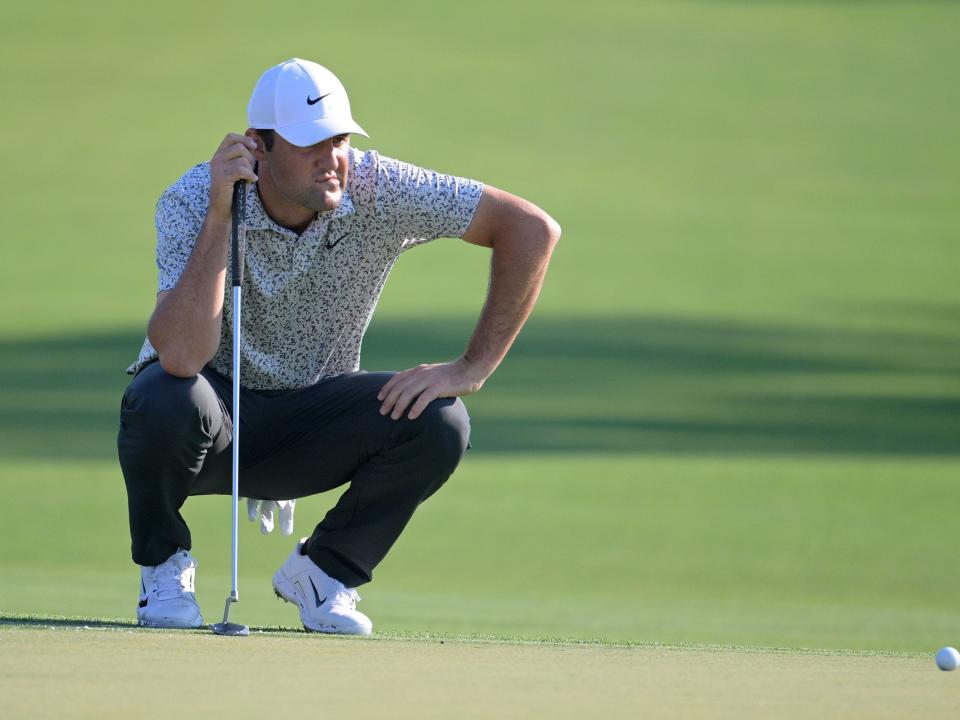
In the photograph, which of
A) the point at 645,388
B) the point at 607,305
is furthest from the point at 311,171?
the point at 607,305

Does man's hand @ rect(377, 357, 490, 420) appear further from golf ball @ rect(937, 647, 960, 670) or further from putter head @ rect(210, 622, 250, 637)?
golf ball @ rect(937, 647, 960, 670)

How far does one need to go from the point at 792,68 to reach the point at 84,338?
34.8 ft

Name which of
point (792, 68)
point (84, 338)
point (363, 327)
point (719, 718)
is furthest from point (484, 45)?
point (719, 718)

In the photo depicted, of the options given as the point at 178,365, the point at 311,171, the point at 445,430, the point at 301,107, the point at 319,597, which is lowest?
the point at 319,597

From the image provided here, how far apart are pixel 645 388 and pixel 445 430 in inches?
213

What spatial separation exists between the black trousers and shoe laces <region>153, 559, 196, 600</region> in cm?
2

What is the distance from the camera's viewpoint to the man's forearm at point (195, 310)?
3.49m

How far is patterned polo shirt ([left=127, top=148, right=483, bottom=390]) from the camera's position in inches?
144

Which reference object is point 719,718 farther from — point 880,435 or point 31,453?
point 880,435

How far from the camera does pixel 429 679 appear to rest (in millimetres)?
2811

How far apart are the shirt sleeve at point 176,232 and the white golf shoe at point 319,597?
593 mm

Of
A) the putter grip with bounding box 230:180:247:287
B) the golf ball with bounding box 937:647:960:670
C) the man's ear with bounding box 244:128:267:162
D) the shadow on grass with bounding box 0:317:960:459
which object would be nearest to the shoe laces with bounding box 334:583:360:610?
the putter grip with bounding box 230:180:247:287

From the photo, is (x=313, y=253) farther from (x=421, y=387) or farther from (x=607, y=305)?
(x=607, y=305)

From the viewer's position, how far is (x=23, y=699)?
2561mm
